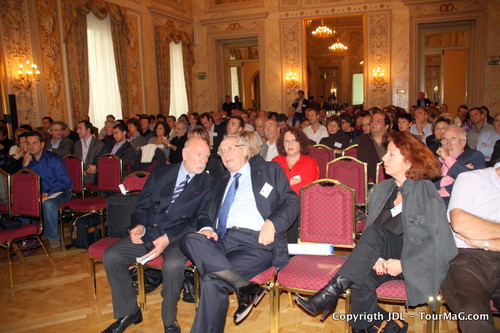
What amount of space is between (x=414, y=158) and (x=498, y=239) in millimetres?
662

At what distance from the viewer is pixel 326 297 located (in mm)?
2234

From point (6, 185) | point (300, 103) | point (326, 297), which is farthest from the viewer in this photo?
point (300, 103)

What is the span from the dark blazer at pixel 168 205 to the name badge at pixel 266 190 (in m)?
0.54

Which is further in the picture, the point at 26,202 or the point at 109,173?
the point at 109,173

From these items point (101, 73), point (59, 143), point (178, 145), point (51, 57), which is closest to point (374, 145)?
point (178, 145)

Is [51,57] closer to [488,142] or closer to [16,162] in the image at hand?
[16,162]

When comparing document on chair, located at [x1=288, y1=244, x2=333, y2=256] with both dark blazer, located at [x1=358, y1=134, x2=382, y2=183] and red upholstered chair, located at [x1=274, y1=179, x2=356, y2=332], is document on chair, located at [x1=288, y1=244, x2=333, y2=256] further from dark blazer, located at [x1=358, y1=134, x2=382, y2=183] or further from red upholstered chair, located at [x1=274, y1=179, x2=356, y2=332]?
dark blazer, located at [x1=358, y1=134, x2=382, y2=183]

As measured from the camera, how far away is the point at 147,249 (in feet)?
9.75

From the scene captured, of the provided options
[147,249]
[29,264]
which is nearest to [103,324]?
[147,249]

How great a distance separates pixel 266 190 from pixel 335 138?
11.7 ft

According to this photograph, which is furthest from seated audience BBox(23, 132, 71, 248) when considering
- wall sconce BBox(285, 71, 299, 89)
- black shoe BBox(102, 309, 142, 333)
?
wall sconce BBox(285, 71, 299, 89)

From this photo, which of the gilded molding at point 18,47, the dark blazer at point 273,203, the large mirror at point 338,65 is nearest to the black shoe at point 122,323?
the dark blazer at point 273,203

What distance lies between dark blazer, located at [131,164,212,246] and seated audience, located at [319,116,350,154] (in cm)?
319

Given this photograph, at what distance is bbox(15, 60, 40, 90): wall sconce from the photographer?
8086 mm
